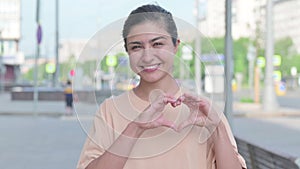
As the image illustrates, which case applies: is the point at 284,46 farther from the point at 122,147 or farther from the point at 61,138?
the point at 122,147

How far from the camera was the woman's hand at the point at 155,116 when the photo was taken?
6.61 ft

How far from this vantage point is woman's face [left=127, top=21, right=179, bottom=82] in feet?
6.81

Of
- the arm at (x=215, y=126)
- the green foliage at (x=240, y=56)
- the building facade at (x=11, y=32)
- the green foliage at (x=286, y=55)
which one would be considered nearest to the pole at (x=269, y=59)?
the arm at (x=215, y=126)

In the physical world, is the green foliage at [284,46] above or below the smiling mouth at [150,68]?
above

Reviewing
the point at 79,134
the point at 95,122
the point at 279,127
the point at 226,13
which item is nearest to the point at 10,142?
the point at 79,134

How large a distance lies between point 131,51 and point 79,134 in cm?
1464

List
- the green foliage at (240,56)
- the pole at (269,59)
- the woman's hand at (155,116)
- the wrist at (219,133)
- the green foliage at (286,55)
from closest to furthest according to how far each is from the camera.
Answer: the woman's hand at (155,116) → the wrist at (219,133) → the pole at (269,59) → the green foliage at (240,56) → the green foliage at (286,55)

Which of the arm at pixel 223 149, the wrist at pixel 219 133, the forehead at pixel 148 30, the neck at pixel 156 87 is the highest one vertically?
the forehead at pixel 148 30

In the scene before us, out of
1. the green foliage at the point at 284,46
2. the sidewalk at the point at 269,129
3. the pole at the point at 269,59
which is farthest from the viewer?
the green foliage at the point at 284,46

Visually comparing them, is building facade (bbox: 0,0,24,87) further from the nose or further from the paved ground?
the nose

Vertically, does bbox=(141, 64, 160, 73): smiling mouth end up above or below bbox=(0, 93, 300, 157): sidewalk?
above

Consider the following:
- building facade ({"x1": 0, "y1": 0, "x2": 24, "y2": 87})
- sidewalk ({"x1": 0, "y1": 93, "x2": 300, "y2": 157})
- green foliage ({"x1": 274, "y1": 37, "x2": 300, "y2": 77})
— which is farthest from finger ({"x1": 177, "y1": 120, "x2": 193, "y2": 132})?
green foliage ({"x1": 274, "y1": 37, "x2": 300, "y2": 77})

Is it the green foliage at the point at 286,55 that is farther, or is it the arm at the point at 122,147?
the green foliage at the point at 286,55

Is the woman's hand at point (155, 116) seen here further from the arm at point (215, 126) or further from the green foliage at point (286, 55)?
the green foliage at point (286, 55)
